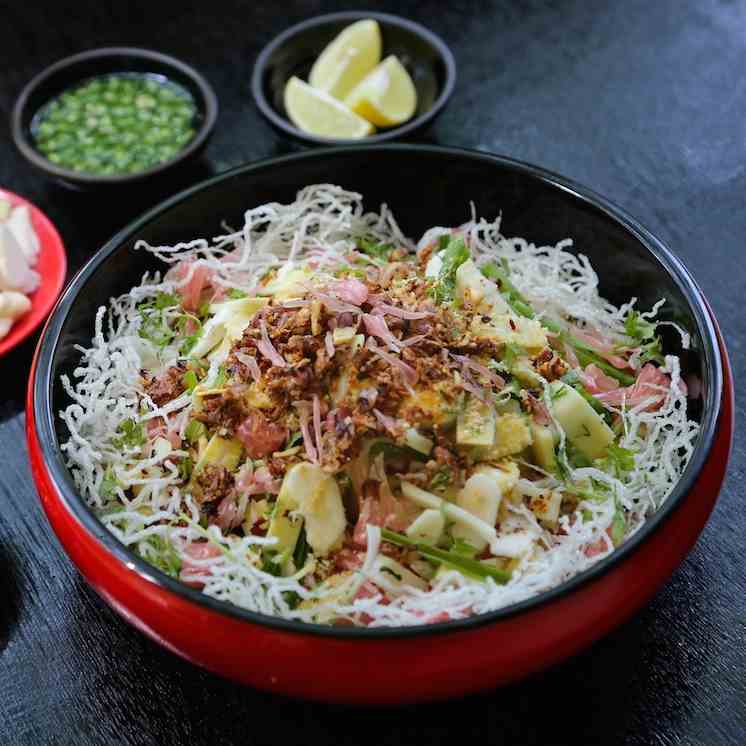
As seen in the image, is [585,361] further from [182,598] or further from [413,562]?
[182,598]

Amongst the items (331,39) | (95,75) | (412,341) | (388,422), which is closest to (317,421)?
(388,422)

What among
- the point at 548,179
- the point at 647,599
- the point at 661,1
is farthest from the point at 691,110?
the point at 647,599

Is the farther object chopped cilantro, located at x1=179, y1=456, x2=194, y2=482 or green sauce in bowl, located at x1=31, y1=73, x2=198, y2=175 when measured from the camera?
green sauce in bowl, located at x1=31, y1=73, x2=198, y2=175

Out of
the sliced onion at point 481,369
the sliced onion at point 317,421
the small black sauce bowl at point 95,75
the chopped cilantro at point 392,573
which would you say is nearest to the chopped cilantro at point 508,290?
the sliced onion at point 481,369

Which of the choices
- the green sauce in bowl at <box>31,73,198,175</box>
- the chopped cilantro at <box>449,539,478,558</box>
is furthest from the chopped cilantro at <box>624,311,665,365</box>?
the green sauce in bowl at <box>31,73,198,175</box>

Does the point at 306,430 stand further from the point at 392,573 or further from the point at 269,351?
the point at 392,573

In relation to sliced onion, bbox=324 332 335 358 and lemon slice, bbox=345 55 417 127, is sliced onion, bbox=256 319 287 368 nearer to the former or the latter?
sliced onion, bbox=324 332 335 358

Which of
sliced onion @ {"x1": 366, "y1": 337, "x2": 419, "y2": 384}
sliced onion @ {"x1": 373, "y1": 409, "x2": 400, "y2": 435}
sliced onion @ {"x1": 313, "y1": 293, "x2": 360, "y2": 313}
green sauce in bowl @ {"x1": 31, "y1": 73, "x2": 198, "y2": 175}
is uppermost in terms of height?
sliced onion @ {"x1": 313, "y1": 293, "x2": 360, "y2": 313}
